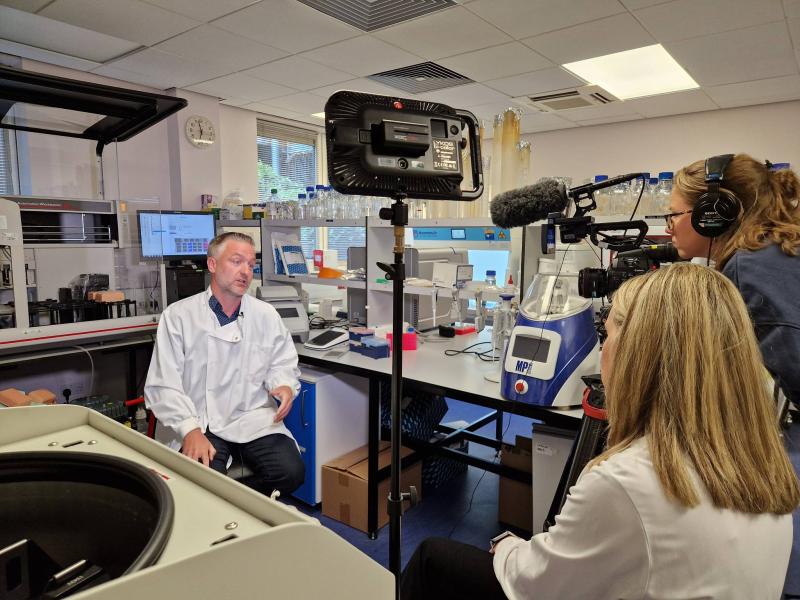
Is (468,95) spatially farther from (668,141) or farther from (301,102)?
(668,141)

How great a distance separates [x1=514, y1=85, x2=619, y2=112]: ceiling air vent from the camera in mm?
4828

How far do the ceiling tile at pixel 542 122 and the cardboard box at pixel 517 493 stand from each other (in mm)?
4063

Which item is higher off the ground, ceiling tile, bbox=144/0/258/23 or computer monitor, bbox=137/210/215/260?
ceiling tile, bbox=144/0/258/23

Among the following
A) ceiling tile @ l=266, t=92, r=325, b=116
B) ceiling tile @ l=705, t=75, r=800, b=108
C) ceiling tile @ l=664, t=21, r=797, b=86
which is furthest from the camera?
ceiling tile @ l=266, t=92, r=325, b=116

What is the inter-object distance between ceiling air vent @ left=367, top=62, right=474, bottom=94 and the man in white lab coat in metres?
2.57

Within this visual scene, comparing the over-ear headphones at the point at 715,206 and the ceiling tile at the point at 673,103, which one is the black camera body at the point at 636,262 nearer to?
the over-ear headphones at the point at 715,206

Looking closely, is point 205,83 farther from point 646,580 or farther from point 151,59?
point 646,580

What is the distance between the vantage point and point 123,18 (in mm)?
3244

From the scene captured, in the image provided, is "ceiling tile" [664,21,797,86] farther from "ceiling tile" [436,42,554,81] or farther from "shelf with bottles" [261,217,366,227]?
"shelf with bottles" [261,217,366,227]

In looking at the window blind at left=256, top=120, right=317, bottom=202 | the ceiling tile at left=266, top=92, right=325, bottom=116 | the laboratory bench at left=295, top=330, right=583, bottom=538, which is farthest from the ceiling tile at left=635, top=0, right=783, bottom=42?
the window blind at left=256, top=120, right=317, bottom=202

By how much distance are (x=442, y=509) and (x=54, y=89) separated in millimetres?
2606

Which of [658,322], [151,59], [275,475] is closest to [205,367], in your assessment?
[275,475]

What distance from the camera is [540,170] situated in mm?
6691

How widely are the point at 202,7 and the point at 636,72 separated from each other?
3331 mm
